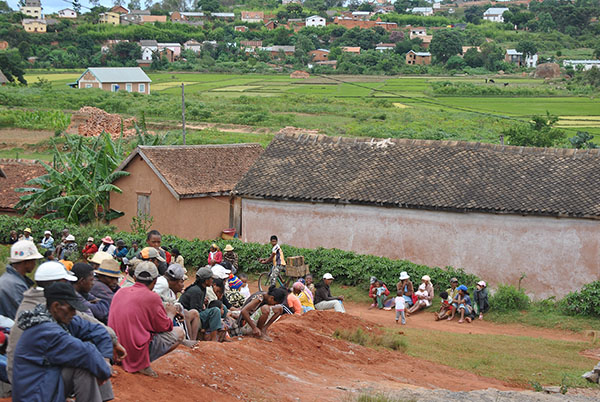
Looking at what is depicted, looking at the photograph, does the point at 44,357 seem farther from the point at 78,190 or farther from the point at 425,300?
the point at 78,190

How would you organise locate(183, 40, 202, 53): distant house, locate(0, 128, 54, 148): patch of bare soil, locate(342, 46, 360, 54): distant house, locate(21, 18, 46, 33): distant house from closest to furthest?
1. locate(0, 128, 54, 148): patch of bare soil
2. locate(183, 40, 202, 53): distant house
3. locate(342, 46, 360, 54): distant house
4. locate(21, 18, 46, 33): distant house

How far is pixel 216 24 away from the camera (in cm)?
16150

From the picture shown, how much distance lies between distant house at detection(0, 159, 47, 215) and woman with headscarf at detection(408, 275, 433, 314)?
16.0 meters

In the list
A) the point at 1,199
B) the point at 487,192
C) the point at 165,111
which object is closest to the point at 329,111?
the point at 165,111

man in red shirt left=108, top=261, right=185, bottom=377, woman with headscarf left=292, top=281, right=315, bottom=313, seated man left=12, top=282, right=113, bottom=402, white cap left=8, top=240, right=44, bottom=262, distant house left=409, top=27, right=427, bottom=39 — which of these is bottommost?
distant house left=409, top=27, right=427, bottom=39

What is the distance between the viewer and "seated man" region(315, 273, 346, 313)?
1506cm

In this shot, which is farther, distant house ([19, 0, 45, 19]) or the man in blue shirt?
distant house ([19, 0, 45, 19])

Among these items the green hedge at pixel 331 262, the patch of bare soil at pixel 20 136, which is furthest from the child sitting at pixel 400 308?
the patch of bare soil at pixel 20 136

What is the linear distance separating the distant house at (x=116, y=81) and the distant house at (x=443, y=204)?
5537cm

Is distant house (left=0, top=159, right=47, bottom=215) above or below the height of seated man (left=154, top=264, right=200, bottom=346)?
below

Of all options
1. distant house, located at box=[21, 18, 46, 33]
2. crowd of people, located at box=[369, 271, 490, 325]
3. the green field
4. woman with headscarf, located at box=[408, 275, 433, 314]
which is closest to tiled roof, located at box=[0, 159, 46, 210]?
the green field

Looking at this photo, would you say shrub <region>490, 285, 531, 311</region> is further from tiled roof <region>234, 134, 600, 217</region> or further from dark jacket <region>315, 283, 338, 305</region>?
dark jacket <region>315, 283, 338, 305</region>

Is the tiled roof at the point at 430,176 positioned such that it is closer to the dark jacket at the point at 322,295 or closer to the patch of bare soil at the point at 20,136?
the dark jacket at the point at 322,295

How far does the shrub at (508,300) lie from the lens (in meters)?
18.0
